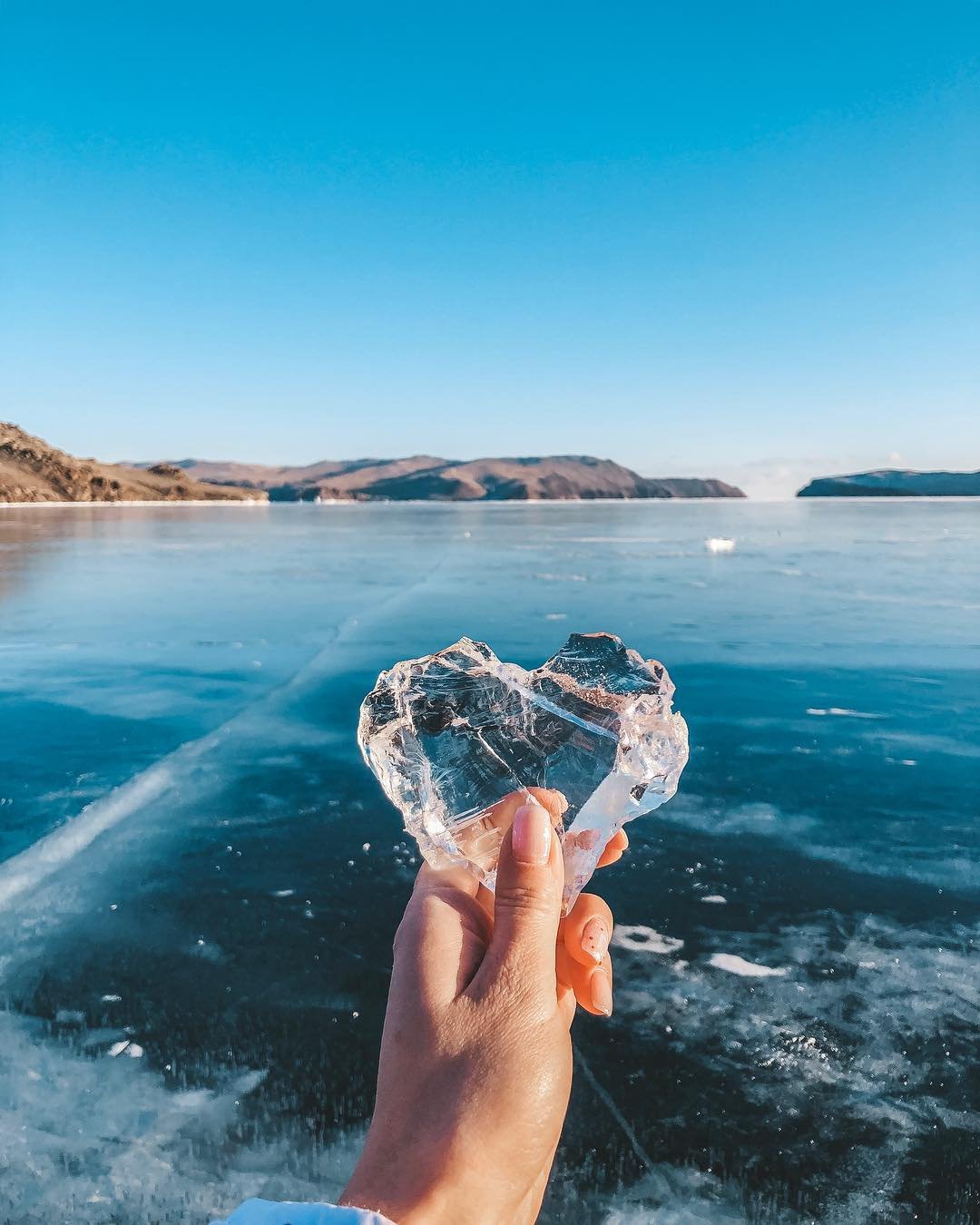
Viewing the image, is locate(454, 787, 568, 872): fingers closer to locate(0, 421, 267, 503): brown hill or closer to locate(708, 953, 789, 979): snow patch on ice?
locate(708, 953, 789, 979): snow patch on ice

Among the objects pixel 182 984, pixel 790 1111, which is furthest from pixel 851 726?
pixel 182 984

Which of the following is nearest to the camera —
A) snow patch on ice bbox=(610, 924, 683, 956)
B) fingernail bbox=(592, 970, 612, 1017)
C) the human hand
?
the human hand

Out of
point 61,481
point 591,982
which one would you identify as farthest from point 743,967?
point 61,481

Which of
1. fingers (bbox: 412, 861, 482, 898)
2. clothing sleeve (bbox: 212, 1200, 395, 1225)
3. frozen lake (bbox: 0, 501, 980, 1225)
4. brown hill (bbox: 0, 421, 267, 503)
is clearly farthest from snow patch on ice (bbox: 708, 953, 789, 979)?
brown hill (bbox: 0, 421, 267, 503)

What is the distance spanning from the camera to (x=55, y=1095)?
1.96 m

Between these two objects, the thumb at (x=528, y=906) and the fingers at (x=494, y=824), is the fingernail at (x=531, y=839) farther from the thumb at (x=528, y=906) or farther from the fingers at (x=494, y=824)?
the fingers at (x=494, y=824)

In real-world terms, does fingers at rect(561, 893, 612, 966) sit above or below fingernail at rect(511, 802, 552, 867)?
below

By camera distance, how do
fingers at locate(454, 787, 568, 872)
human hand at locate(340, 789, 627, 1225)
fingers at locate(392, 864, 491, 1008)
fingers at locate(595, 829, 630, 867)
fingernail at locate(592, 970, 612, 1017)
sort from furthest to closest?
fingers at locate(595, 829, 630, 867)
fingers at locate(454, 787, 568, 872)
fingernail at locate(592, 970, 612, 1017)
fingers at locate(392, 864, 491, 1008)
human hand at locate(340, 789, 627, 1225)

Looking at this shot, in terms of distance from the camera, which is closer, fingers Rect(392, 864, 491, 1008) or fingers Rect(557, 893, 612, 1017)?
fingers Rect(392, 864, 491, 1008)

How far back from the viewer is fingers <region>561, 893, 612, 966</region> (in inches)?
61.7

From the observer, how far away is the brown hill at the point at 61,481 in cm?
9569

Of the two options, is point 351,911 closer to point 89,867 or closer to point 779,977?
point 89,867

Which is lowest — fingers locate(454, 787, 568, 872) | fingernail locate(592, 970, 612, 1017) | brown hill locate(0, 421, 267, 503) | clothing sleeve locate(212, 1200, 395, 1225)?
fingernail locate(592, 970, 612, 1017)

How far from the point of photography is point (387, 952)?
2527 mm
